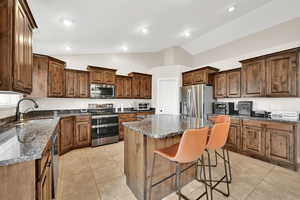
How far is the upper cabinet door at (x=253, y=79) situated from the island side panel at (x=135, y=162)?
3164 mm

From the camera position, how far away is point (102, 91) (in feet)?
14.0

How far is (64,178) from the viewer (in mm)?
2232

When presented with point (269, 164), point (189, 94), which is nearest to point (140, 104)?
point (189, 94)

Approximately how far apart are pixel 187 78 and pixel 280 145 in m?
3.00

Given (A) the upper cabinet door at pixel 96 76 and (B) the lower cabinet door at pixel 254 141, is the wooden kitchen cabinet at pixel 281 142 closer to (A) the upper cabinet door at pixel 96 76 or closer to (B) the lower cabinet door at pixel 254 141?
(B) the lower cabinet door at pixel 254 141

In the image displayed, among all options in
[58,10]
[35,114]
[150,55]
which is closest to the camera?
[58,10]

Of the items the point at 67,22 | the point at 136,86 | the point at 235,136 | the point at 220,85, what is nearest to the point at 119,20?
the point at 67,22

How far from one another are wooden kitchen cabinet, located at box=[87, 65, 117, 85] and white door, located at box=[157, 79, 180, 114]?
1.82 m

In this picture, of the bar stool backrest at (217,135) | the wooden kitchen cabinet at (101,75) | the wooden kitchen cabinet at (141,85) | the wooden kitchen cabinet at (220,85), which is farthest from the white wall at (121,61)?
the bar stool backrest at (217,135)

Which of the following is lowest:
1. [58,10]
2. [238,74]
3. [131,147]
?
[131,147]

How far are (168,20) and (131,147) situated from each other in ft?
9.99

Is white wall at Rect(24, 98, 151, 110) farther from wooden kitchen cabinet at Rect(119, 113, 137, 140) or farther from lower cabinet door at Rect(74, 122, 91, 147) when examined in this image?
lower cabinet door at Rect(74, 122, 91, 147)

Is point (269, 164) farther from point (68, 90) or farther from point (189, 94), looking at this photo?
point (68, 90)

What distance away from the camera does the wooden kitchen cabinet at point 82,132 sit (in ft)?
11.5
